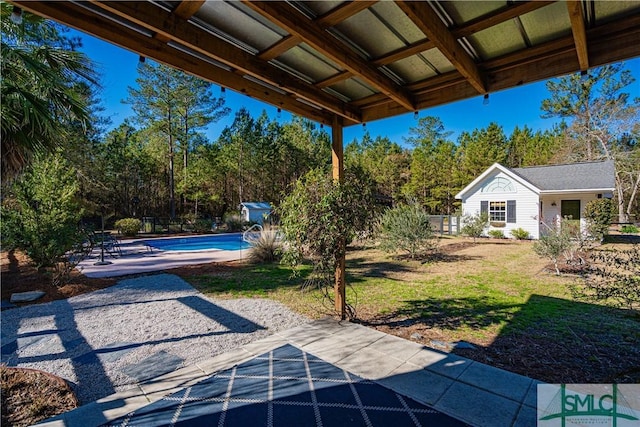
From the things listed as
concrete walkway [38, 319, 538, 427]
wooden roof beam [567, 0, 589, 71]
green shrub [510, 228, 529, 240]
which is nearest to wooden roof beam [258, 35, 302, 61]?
wooden roof beam [567, 0, 589, 71]

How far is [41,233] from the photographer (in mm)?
5828

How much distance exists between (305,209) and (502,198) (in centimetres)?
1498

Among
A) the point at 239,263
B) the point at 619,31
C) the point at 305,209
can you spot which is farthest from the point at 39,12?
the point at 239,263

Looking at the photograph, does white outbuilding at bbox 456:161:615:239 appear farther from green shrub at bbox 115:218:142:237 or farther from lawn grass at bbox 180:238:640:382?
green shrub at bbox 115:218:142:237

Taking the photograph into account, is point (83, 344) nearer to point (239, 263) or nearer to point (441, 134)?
point (239, 263)

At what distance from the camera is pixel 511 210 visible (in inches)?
582

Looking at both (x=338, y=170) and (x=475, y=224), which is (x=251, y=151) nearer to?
(x=475, y=224)

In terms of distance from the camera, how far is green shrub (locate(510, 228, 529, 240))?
14.2 metres

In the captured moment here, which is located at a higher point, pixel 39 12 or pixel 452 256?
pixel 39 12

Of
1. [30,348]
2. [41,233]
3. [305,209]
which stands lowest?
[30,348]

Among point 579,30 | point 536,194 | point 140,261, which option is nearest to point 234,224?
point 140,261

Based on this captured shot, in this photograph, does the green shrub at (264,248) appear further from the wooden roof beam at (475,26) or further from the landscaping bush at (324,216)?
the wooden roof beam at (475,26)

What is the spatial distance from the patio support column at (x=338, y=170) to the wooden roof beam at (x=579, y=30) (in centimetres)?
251

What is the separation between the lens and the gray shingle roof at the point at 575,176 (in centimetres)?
1347
